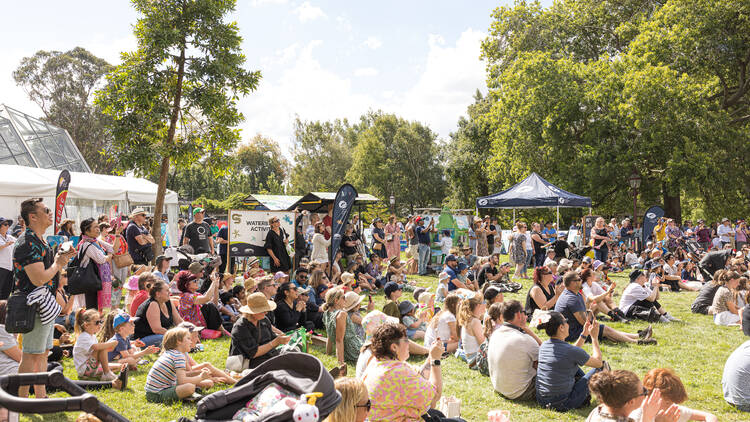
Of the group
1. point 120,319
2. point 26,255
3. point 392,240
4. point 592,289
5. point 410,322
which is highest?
point 26,255

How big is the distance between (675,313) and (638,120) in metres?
14.6

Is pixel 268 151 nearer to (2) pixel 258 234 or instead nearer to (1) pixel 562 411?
(2) pixel 258 234

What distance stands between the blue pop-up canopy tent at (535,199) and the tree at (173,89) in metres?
9.34

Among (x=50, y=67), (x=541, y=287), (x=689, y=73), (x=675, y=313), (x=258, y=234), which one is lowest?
(x=675, y=313)

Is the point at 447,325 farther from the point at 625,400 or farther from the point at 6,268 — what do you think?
the point at 6,268

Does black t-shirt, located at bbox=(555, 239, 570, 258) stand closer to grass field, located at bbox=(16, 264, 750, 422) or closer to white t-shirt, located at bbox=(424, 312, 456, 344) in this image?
grass field, located at bbox=(16, 264, 750, 422)

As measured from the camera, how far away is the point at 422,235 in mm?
15680

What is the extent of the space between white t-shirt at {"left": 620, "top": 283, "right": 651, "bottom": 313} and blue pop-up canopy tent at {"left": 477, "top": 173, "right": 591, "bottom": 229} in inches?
306

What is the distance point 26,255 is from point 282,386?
2625 millimetres

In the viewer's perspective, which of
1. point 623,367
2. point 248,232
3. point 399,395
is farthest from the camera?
point 248,232

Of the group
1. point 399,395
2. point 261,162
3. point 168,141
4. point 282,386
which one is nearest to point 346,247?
point 168,141

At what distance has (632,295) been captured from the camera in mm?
9312

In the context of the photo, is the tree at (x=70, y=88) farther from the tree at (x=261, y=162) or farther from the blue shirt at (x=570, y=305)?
the blue shirt at (x=570, y=305)

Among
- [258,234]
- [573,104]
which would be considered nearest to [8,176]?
[258,234]
